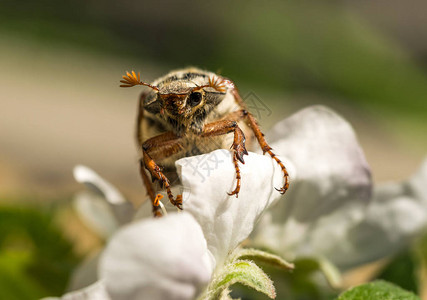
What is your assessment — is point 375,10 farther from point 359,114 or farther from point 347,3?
point 359,114

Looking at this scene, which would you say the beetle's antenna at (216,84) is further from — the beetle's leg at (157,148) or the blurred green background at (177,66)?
the blurred green background at (177,66)

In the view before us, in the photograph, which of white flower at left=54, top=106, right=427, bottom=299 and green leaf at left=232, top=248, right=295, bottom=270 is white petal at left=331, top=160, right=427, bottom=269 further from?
green leaf at left=232, top=248, right=295, bottom=270

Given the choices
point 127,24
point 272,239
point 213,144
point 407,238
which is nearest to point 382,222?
point 407,238

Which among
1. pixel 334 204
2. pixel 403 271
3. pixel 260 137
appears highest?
pixel 260 137

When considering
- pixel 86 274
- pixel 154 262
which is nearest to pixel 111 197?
pixel 86 274

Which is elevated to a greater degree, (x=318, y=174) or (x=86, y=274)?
(x=318, y=174)

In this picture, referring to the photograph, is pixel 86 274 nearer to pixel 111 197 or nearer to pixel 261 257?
pixel 111 197
